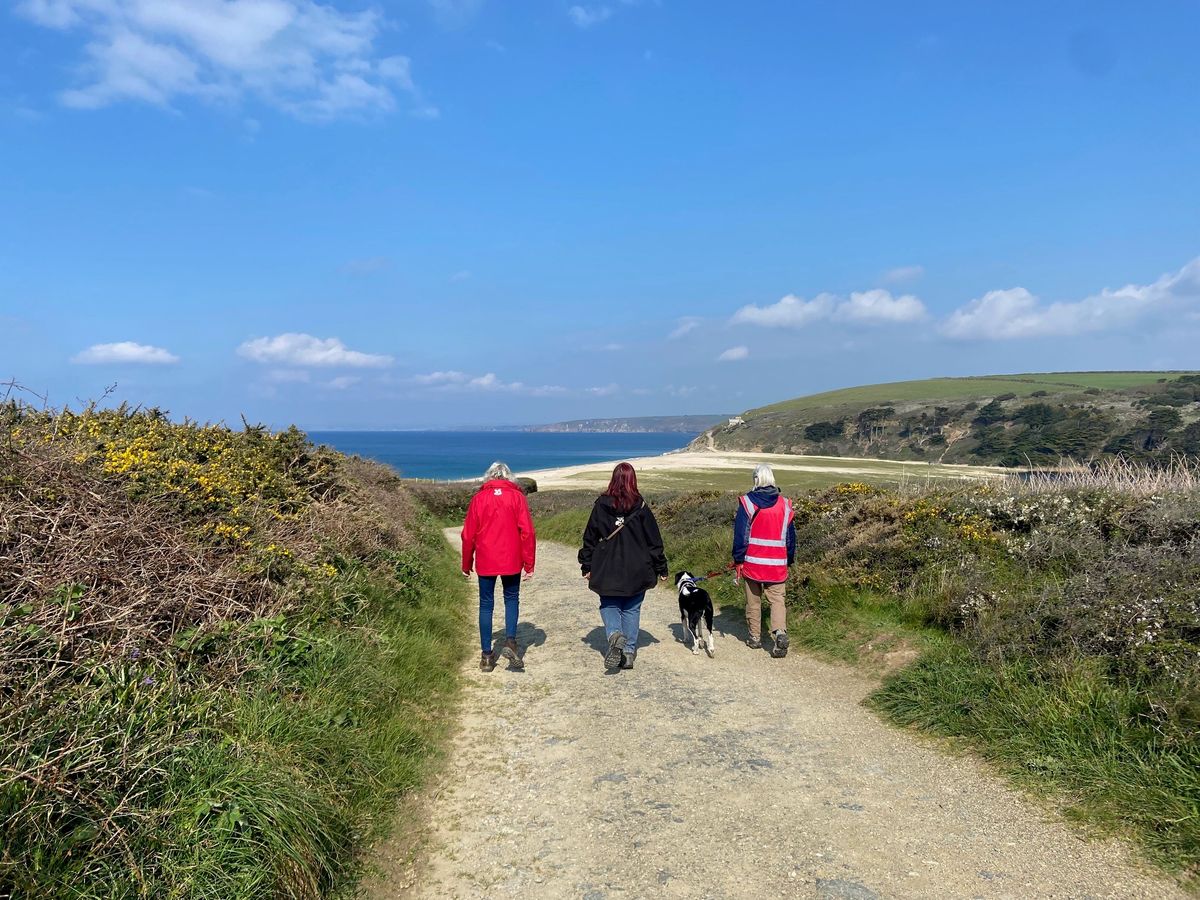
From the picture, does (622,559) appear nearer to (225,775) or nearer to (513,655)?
(513,655)

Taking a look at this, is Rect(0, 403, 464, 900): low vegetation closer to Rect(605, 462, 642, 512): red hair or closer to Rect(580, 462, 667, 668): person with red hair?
Rect(580, 462, 667, 668): person with red hair

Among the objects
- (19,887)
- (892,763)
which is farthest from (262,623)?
(892,763)

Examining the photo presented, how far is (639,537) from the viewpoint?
298 inches

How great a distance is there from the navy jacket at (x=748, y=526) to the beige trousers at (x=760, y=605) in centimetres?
35

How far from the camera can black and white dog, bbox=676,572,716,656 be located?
26.5 ft

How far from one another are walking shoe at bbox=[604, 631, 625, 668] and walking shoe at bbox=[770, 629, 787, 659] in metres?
1.86

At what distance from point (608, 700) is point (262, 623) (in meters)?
3.23

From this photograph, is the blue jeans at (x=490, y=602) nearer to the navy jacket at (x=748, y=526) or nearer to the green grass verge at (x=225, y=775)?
the green grass verge at (x=225, y=775)

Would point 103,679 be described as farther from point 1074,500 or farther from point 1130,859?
point 1074,500

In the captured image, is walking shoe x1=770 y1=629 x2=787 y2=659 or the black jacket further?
walking shoe x1=770 y1=629 x2=787 y2=659

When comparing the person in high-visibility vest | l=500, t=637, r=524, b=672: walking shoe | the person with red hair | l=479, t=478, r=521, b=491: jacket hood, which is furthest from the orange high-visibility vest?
l=500, t=637, r=524, b=672: walking shoe

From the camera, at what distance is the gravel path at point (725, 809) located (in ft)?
12.0

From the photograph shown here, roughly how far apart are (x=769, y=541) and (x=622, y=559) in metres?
1.86

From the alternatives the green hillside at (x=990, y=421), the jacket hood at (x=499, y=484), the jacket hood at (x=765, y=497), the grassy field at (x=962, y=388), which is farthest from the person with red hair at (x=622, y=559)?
the grassy field at (x=962, y=388)
